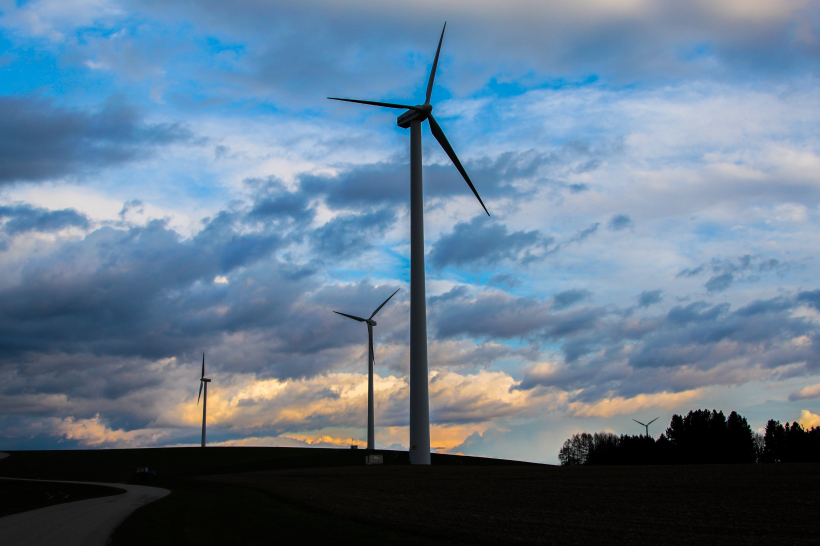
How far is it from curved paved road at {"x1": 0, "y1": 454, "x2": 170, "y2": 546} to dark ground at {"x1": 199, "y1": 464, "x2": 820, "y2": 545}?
34.6 feet

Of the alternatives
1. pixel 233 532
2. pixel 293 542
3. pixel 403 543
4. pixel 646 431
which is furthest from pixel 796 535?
pixel 646 431

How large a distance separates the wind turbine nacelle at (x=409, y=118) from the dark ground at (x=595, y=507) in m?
45.9

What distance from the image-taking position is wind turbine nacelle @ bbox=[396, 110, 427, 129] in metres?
79.2

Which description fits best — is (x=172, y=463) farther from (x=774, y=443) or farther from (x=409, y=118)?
(x=774, y=443)

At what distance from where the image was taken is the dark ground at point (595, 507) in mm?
24438

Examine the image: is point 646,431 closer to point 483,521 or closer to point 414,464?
point 414,464

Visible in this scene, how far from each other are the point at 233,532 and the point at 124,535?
15.0 ft

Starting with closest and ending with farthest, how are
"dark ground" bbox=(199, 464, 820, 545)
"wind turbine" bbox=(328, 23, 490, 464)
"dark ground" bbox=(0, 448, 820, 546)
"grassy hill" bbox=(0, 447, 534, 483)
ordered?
"dark ground" bbox=(199, 464, 820, 545) < "dark ground" bbox=(0, 448, 820, 546) < "wind turbine" bbox=(328, 23, 490, 464) < "grassy hill" bbox=(0, 447, 534, 483)

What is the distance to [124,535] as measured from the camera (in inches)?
1056

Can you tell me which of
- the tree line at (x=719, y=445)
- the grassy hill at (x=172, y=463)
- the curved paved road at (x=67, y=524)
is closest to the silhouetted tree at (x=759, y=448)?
the tree line at (x=719, y=445)

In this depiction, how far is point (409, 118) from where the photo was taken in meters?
80.1

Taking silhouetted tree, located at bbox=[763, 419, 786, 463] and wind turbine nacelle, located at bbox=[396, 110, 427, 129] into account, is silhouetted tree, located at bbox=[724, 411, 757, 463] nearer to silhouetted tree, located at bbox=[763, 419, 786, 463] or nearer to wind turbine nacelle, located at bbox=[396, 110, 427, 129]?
silhouetted tree, located at bbox=[763, 419, 786, 463]

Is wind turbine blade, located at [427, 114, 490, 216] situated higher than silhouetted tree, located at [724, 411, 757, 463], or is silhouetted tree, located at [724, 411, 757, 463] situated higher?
wind turbine blade, located at [427, 114, 490, 216]

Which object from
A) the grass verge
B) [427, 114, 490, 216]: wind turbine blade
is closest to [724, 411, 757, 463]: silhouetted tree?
[427, 114, 490, 216]: wind turbine blade
